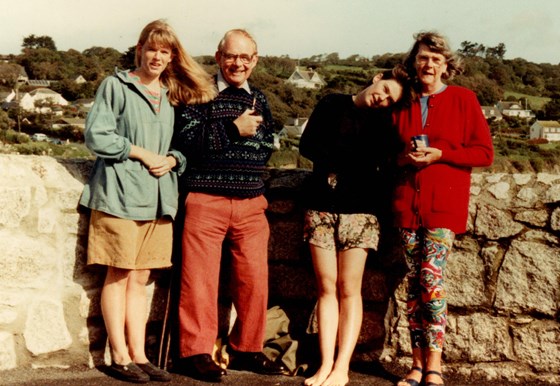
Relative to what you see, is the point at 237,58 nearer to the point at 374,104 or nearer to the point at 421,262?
the point at 374,104

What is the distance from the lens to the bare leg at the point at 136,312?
3.79 m

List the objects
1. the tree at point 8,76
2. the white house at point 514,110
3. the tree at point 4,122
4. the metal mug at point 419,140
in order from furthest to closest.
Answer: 1. the tree at point 8,76
2. the white house at point 514,110
3. the tree at point 4,122
4. the metal mug at point 419,140

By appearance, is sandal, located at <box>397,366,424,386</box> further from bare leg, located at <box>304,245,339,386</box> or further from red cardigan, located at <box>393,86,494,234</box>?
red cardigan, located at <box>393,86,494,234</box>

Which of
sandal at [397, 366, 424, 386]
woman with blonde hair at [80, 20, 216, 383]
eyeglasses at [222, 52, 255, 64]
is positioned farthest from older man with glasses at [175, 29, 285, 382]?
sandal at [397, 366, 424, 386]

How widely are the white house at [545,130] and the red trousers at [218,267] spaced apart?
58.8 feet

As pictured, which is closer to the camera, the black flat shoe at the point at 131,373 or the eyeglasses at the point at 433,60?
the eyeglasses at the point at 433,60

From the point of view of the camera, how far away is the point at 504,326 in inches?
155

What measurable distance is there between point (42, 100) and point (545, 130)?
21637mm

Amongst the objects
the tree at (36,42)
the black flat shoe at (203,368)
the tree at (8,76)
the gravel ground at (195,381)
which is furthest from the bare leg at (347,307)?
the tree at (36,42)

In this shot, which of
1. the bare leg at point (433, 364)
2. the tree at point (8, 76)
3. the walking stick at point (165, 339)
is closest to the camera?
the bare leg at point (433, 364)

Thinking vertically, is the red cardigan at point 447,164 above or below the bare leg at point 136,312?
above

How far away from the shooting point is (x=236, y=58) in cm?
372

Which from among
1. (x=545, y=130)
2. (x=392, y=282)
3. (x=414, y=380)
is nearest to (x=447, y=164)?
(x=392, y=282)

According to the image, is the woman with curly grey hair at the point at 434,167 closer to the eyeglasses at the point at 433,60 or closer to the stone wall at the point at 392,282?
the eyeglasses at the point at 433,60
